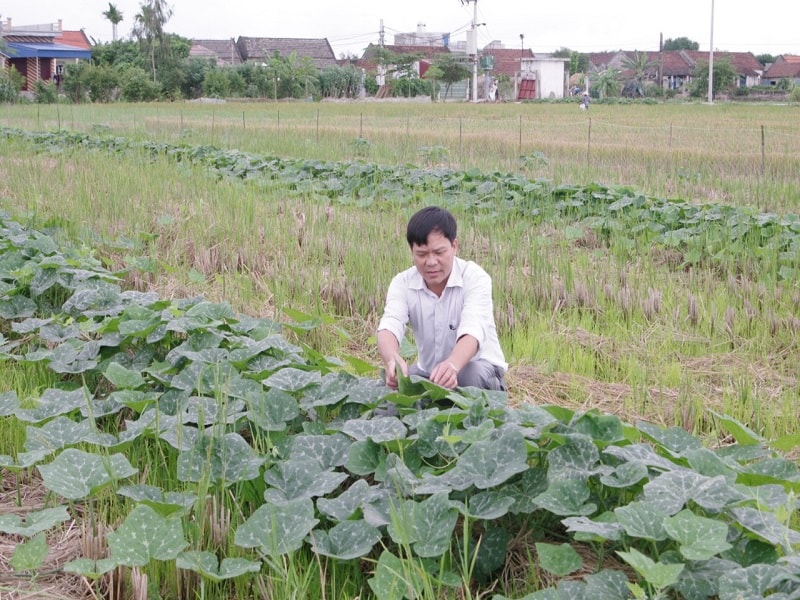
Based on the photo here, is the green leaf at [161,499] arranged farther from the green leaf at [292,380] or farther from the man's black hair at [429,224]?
the man's black hair at [429,224]

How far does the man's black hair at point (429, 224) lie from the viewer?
3.36 m

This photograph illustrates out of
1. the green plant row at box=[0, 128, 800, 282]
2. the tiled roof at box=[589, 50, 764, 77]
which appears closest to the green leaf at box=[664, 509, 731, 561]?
the green plant row at box=[0, 128, 800, 282]

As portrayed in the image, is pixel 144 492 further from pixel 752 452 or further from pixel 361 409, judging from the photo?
pixel 752 452

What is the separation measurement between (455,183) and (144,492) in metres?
6.88

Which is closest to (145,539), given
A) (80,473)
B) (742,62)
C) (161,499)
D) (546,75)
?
(161,499)

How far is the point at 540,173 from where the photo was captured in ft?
37.9

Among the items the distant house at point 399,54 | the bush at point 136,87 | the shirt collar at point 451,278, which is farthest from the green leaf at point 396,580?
the distant house at point 399,54

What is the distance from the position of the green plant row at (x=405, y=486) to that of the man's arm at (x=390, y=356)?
64 millimetres

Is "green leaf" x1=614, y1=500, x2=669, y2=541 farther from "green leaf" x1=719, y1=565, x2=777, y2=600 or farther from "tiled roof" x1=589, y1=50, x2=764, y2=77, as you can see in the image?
"tiled roof" x1=589, y1=50, x2=764, y2=77

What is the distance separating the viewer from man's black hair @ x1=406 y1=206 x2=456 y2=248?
3.36 m

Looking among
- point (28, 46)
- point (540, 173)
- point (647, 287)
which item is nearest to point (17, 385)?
point (647, 287)

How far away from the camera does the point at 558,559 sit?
2104 mm

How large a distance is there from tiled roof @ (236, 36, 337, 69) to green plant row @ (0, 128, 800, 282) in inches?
2416

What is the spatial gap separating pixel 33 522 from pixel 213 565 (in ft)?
2.04
